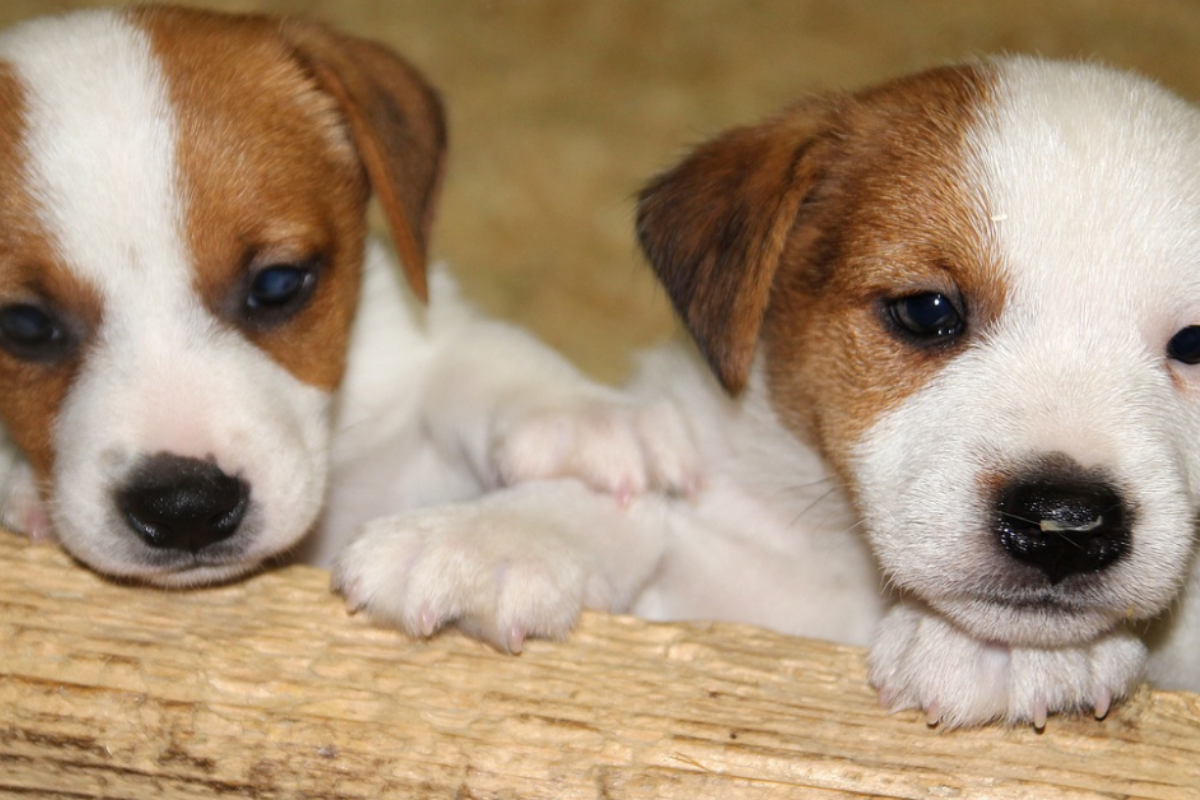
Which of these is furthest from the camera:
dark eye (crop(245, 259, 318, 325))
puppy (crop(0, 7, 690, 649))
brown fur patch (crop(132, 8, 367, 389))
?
dark eye (crop(245, 259, 318, 325))

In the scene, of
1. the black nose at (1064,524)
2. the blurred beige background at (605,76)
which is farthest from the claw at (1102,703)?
the blurred beige background at (605,76)

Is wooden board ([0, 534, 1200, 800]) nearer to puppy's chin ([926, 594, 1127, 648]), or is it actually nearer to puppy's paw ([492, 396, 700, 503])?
puppy's chin ([926, 594, 1127, 648])

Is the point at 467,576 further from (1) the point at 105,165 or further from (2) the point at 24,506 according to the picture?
(1) the point at 105,165

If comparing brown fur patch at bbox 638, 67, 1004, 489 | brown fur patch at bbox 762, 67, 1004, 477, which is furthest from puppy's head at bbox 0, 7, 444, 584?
brown fur patch at bbox 762, 67, 1004, 477

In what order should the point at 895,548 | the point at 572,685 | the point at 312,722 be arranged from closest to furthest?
the point at 312,722 < the point at 572,685 < the point at 895,548

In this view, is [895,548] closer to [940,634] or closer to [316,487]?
[940,634]

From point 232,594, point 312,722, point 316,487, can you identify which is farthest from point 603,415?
point 312,722
